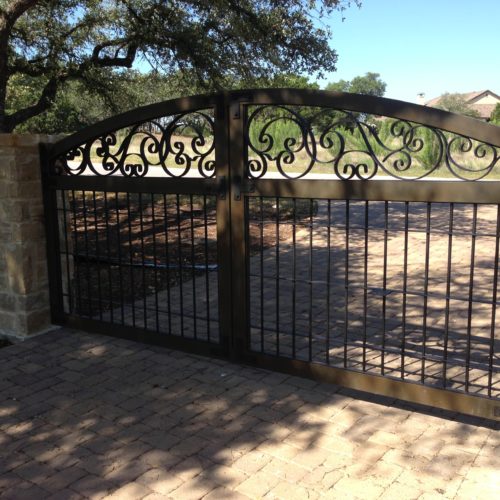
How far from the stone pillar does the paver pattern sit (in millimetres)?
792

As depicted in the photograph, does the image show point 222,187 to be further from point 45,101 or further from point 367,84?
point 367,84

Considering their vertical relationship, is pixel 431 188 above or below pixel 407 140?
below

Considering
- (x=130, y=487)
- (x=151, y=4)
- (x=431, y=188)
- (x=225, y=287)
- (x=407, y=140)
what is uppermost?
(x=151, y=4)

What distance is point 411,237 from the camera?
10.9m

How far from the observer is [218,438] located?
136 inches

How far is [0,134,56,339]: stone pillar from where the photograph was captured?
5043 mm

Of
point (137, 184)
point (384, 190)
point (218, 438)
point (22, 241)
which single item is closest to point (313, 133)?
point (384, 190)

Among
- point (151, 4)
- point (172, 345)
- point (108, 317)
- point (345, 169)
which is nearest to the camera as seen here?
point (345, 169)

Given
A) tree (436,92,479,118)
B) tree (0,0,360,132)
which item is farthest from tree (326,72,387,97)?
tree (0,0,360,132)

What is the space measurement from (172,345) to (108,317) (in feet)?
4.57

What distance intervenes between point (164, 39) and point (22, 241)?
6691 mm

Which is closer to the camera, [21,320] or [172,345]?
[172,345]

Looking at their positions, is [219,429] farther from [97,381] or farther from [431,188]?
[431,188]

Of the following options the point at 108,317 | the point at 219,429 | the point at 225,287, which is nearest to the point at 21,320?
the point at 108,317
